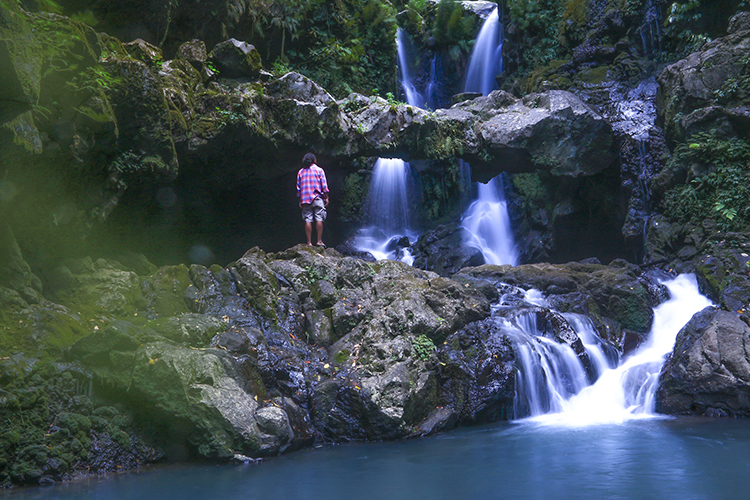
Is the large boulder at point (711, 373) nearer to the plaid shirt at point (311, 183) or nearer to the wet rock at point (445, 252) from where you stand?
the plaid shirt at point (311, 183)

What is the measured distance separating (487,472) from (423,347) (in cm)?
233

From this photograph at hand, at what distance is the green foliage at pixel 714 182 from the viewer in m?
11.6

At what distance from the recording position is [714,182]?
12016mm

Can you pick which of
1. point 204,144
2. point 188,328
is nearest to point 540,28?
point 204,144

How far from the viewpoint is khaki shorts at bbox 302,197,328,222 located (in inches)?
416

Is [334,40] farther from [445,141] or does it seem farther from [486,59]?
[486,59]

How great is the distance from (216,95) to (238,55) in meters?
1.19

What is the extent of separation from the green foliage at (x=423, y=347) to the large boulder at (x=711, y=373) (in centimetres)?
372

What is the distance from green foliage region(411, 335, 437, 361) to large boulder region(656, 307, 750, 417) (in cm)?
372

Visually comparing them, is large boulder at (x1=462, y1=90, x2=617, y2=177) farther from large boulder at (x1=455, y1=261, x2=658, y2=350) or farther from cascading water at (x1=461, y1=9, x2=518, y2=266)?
cascading water at (x1=461, y1=9, x2=518, y2=266)

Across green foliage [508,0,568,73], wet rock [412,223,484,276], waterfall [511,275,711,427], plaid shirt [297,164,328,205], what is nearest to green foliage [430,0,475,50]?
green foliage [508,0,568,73]

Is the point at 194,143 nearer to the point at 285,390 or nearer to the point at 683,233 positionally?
the point at 285,390

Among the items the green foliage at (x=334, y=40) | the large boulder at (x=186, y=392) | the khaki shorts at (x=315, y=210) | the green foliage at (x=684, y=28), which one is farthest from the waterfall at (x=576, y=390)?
the green foliage at (x=334, y=40)

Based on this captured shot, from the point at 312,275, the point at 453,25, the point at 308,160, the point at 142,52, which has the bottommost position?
the point at 312,275
